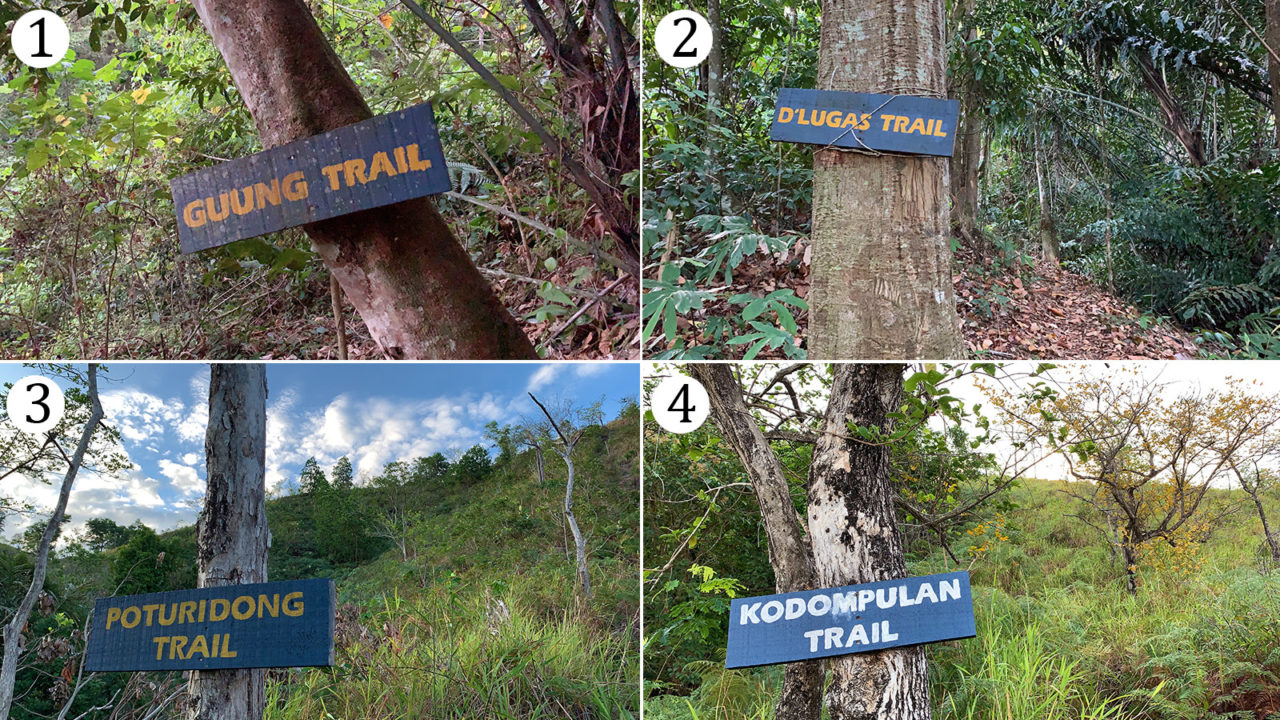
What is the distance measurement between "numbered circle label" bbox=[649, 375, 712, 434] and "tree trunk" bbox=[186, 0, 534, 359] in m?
0.70

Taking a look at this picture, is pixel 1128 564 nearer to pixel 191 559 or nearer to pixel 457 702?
pixel 457 702

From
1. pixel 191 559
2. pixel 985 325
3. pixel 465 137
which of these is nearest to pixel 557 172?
pixel 465 137

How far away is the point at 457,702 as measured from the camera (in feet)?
7.98

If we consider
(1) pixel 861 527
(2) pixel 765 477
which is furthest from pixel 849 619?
(2) pixel 765 477

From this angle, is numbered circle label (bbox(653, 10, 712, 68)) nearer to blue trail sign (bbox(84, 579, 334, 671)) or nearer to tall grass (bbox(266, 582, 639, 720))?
blue trail sign (bbox(84, 579, 334, 671))

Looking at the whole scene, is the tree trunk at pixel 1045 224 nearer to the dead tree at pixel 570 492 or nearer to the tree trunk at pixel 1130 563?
the tree trunk at pixel 1130 563

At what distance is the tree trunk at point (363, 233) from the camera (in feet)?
4.22

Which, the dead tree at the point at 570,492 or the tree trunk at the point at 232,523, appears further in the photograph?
the dead tree at the point at 570,492

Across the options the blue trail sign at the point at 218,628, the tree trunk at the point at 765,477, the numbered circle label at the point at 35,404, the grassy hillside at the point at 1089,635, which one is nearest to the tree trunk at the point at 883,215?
the tree trunk at the point at 765,477

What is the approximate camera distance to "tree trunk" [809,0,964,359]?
5.58ft

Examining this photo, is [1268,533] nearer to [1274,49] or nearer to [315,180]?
[1274,49]

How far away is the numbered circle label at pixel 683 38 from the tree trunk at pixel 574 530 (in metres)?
1.51

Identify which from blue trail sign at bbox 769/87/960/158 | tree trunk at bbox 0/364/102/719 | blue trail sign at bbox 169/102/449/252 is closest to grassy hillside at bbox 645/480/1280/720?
blue trail sign at bbox 769/87/960/158

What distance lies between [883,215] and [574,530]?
2.17m
